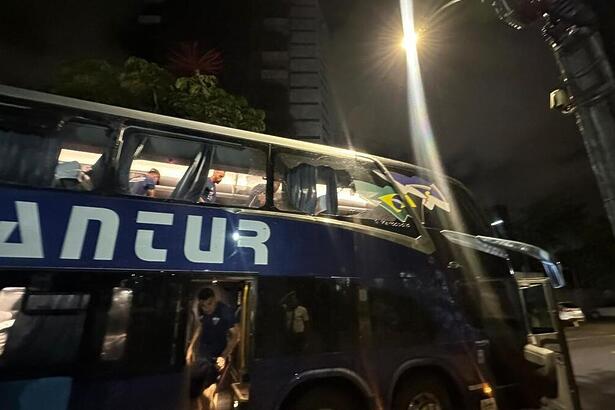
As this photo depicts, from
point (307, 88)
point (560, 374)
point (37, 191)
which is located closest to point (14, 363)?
point (37, 191)

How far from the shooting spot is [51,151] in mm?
3580

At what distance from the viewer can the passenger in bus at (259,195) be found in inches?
169

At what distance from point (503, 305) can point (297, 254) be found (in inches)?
128

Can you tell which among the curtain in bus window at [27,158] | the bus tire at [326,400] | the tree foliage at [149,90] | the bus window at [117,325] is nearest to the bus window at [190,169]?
the curtain in bus window at [27,158]

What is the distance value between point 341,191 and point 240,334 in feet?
6.91

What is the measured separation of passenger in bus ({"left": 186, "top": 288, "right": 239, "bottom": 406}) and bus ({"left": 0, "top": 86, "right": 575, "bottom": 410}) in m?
0.07

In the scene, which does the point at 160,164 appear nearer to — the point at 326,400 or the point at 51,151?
the point at 51,151

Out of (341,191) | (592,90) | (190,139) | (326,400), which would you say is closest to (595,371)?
(592,90)

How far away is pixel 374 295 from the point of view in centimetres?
454

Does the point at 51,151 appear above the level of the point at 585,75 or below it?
below

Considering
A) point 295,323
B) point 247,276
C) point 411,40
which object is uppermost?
point 411,40

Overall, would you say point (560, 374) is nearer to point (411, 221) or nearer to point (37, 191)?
point (411, 221)

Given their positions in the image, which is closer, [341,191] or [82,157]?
[82,157]

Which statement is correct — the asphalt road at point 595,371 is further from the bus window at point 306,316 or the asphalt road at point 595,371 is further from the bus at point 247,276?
the bus window at point 306,316
